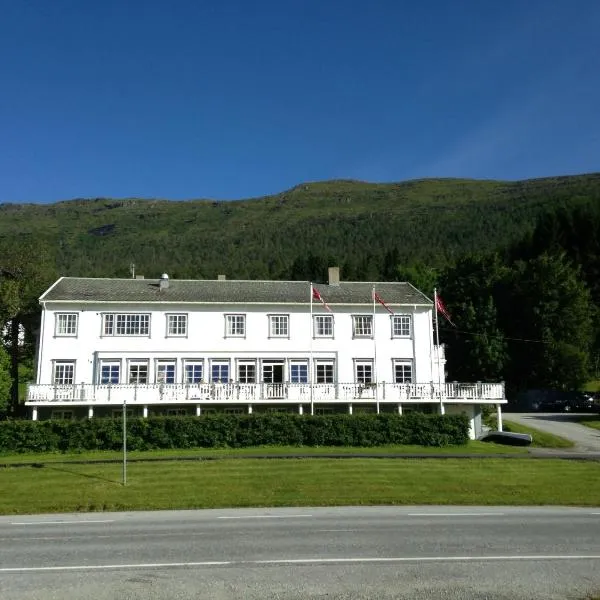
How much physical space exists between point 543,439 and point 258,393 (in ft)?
55.0

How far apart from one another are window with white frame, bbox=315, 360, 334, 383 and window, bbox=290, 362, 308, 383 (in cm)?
69

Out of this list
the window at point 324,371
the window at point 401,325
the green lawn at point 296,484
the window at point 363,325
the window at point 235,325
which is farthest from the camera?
the window at point 401,325

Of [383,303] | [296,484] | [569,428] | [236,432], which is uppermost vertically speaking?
[383,303]

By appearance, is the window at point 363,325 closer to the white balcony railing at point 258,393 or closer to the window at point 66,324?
the white balcony railing at point 258,393

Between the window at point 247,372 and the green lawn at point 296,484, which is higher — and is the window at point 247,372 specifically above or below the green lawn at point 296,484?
above

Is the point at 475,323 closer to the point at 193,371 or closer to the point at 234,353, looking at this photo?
the point at 234,353

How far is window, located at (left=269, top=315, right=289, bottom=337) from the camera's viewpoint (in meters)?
41.9

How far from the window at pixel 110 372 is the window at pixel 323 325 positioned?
39.9ft

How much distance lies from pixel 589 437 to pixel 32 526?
1354 inches

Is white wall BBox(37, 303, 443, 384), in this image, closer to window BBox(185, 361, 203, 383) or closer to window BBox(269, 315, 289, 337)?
window BBox(269, 315, 289, 337)

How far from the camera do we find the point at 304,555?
13.6 metres

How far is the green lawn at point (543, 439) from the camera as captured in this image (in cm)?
3794

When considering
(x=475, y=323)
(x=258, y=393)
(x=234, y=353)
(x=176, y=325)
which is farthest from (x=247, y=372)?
(x=475, y=323)

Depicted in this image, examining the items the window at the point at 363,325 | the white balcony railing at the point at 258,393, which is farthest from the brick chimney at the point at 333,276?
the white balcony railing at the point at 258,393
